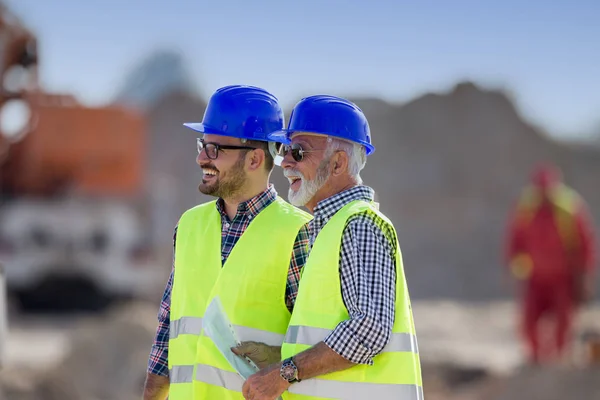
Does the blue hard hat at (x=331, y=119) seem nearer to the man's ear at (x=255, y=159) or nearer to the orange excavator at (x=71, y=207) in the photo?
the man's ear at (x=255, y=159)

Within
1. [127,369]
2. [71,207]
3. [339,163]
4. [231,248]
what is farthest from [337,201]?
[71,207]

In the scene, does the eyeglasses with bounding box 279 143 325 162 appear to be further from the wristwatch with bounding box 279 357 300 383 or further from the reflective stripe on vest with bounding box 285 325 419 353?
the wristwatch with bounding box 279 357 300 383

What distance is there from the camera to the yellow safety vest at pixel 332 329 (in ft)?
9.20

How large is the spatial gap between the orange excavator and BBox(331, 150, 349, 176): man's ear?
37.7 ft

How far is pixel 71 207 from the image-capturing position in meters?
14.7

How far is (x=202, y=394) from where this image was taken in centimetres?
320

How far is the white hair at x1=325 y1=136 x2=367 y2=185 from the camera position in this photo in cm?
307

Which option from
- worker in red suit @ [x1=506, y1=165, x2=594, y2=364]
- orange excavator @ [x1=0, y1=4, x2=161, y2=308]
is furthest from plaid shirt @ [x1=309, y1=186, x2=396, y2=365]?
orange excavator @ [x1=0, y1=4, x2=161, y2=308]

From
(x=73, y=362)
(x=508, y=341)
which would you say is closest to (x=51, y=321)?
(x=73, y=362)

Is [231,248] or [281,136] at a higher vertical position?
[281,136]

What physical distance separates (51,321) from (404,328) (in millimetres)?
12815

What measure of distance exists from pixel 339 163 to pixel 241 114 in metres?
0.46

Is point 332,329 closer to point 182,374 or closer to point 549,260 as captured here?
point 182,374

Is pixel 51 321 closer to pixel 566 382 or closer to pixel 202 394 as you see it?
pixel 566 382
